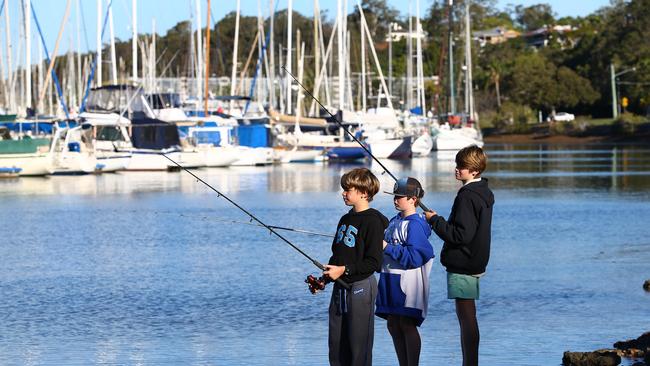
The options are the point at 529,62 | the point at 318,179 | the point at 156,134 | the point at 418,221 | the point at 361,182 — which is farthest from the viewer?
the point at 529,62

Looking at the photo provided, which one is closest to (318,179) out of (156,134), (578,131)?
(156,134)

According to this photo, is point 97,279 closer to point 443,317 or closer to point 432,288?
point 432,288

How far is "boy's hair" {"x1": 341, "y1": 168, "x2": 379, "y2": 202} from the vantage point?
9008 millimetres

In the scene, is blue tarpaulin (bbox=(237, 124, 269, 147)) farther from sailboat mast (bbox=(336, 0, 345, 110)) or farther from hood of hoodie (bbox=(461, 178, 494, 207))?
hood of hoodie (bbox=(461, 178, 494, 207))

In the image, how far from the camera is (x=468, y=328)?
9789 millimetres

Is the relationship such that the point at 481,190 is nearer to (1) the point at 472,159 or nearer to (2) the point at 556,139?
(1) the point at 472,159

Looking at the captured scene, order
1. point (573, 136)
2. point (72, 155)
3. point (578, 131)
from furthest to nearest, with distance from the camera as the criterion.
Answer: point (578, 131) → point (573, 136) → point (72, 155)

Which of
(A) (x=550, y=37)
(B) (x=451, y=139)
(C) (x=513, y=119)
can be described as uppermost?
(A) (x=550, y=37)

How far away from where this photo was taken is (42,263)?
21312 millimetres

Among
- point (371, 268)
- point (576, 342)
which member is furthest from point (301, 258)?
point (371, 268)

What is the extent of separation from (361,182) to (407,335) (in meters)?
1.28

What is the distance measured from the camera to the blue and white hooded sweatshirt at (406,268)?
9336 millimetres

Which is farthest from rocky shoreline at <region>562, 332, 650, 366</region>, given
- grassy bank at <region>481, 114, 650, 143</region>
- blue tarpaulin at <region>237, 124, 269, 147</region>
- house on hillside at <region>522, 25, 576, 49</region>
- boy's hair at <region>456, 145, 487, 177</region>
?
house on hillside at <region>522, 25, 576, 49</region>

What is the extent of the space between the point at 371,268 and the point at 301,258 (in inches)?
493
